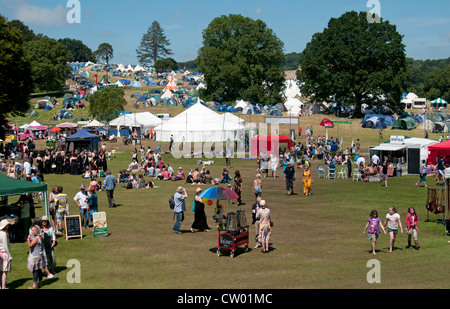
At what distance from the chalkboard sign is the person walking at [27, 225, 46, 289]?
4.62m

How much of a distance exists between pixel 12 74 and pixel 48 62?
49.1m

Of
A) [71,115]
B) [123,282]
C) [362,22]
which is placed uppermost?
[362,22]

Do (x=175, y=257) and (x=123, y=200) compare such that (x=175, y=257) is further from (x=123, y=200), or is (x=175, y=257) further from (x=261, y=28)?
(x=261, y=28)

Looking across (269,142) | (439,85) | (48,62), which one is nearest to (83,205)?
(269,142)

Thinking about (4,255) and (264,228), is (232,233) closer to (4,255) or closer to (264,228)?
(264,228)

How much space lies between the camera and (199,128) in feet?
162

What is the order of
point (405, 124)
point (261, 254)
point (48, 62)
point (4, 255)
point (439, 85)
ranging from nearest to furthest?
point (4, 255) < point (261, 254) < point (405, 124) < point (48, 62) < point (439, 85)

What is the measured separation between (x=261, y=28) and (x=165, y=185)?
58.0 metres

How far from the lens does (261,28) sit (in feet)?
268

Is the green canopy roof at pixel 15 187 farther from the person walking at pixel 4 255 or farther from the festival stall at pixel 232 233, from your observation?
the festival stall at pixel 232 233

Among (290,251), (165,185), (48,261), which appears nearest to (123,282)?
(48,261)

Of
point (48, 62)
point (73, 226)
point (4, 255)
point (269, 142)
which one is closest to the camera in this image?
point (4, 255)

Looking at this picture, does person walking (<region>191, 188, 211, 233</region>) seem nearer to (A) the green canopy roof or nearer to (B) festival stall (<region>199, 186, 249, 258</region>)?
(B) festival stall (<region>199, 186, 249, 258</region>)

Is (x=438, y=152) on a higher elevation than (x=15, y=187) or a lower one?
higher
